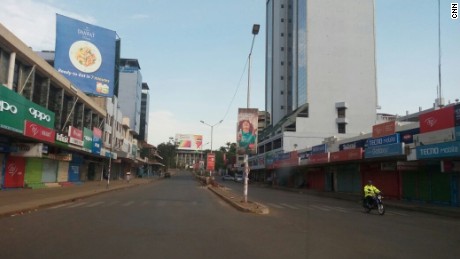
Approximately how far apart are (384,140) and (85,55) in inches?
1090

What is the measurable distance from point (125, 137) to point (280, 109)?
55578 mm

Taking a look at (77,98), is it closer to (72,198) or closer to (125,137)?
(72,198)

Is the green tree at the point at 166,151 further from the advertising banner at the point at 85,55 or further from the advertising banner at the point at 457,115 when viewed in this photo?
the advertising banner at the point at 457,115

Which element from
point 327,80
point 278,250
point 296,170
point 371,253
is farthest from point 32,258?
point 327,80

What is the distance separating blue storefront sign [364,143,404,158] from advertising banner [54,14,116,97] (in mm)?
25313

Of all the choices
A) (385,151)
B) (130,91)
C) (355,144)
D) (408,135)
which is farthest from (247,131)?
(130,91)

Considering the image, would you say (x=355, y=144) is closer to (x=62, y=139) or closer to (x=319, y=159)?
(x=319, y=159)

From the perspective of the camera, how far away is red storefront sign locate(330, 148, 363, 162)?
120ft

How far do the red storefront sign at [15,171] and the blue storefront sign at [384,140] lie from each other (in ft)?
86.8

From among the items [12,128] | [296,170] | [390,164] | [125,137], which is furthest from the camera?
[125,137]

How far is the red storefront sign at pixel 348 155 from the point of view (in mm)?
36619

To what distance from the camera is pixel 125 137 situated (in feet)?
252

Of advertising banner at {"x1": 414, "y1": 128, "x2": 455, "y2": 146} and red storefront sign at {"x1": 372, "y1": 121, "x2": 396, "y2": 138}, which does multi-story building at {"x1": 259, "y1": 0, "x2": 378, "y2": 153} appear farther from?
advertising banner at {"x1": 414, "y1": 128, "x2": 455, "y2": 146}

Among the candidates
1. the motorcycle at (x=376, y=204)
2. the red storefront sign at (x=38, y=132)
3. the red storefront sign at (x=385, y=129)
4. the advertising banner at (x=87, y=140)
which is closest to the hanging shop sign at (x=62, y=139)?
the red storefront sign at (x=38, y=132)
